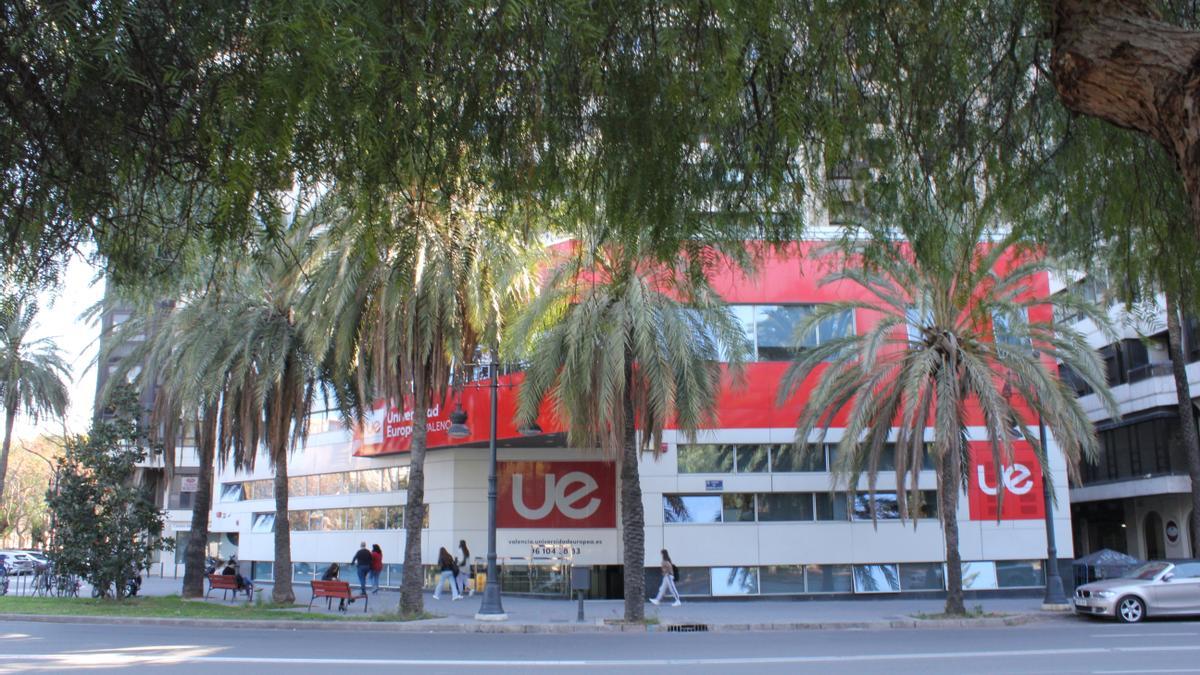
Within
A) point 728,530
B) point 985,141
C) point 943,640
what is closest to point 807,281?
point 728,530

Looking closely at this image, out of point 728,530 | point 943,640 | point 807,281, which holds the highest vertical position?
point 807,281

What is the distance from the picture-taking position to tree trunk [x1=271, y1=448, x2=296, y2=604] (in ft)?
86.6

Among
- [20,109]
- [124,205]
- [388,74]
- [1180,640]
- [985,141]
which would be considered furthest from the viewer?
[1180,640]

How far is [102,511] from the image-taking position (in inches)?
1086

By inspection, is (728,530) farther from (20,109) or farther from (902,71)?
(20,109)

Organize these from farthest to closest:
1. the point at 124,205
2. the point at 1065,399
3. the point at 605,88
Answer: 1. the point at 1065,399
2. the point at 124,205
3. the point at 605,88

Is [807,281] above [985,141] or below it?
above

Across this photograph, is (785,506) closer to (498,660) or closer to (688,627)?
(688,627)

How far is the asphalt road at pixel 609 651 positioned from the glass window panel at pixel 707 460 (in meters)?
8.44

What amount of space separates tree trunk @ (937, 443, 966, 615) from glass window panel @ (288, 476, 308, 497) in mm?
24698

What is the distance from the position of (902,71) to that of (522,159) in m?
2.60

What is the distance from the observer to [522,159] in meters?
5.79

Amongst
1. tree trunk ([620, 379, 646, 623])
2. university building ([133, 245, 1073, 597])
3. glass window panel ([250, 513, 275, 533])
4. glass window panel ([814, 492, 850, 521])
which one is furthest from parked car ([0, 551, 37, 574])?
glass window panel ([814, 492, 850, 521])

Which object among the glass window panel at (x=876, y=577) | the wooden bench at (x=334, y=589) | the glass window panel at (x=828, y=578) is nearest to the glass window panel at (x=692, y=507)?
the glass window panel at (x=828, y=578)
